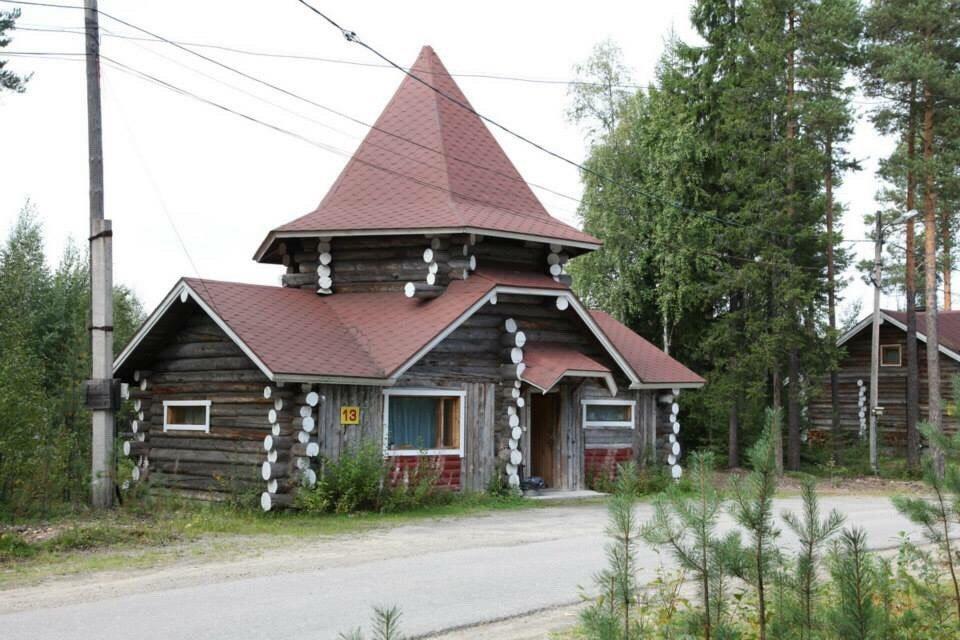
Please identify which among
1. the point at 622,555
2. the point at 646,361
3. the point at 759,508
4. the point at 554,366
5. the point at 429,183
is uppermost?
the point at 429,183

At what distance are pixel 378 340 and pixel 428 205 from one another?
11.8ft

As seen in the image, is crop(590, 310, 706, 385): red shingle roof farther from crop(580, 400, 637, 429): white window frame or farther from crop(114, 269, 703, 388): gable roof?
crop(580, 400, 637, 429): white window frame

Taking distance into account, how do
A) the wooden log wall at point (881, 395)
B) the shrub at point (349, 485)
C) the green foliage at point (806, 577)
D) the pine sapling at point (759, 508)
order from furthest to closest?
the wooden log wall at point (881, 395) < the shrub at point (349, 485) < the green foliage at point (806, 577) < the pine sapling at point (759, 508)

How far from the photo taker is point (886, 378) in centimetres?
3909

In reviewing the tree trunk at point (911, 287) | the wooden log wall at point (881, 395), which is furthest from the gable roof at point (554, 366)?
the wooden log wall at point (881, 395)

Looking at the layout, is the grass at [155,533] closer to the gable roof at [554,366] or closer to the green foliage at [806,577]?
the gable roof at [554,366]

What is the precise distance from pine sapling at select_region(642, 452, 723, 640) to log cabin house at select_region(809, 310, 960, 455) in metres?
32.5

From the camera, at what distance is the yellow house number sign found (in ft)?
59.6

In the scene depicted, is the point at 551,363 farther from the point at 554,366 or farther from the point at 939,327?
the point at 939,327

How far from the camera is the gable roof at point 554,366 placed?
65.5 ft

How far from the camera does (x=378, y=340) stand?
19.5 metres

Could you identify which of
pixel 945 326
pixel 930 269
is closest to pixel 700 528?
pixel 930 269

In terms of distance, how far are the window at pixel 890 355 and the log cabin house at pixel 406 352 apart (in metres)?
18.3

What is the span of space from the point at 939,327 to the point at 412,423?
1049 inches
